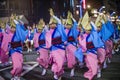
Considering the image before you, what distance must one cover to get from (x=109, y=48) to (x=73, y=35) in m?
3.05

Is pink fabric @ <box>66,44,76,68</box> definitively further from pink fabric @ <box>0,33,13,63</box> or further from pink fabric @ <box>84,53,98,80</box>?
pink fabric @ <box>0,33,13,63</box>

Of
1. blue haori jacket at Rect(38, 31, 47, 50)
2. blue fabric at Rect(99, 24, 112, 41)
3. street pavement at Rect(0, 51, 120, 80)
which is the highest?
blue fabric at Rect(99, 24, 112, 41)

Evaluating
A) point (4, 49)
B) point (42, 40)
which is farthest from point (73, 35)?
point (4, 49)

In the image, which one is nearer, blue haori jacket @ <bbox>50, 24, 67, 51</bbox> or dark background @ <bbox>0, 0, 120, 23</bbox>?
blue haori jacket @ <bbox>50, 24, 67, 51</bbox>

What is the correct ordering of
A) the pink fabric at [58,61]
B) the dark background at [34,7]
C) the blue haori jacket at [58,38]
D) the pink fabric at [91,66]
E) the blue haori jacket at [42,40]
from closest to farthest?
the pink fabric at [91,66] < the pink fabric at [58,61] < the blue haori jacket at [58,38] < the blue haori jacket at [42,40] < the dark background at [34,7]

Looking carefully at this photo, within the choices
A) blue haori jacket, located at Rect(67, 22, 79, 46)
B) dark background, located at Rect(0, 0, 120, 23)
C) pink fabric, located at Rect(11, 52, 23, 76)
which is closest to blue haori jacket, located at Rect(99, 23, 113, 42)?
blue haori jacket, located at Rect(67, 22, 79, 46)

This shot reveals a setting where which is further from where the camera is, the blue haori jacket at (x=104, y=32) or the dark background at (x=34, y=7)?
the dark background at (x=34, y=7)

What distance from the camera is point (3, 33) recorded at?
19203mm

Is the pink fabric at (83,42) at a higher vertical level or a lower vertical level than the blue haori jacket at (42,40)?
higher

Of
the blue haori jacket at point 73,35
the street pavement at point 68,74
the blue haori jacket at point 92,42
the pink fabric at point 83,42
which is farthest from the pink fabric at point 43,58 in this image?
the blue haori jacket at point 92,42

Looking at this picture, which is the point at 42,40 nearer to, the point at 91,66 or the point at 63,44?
the point at 63,44

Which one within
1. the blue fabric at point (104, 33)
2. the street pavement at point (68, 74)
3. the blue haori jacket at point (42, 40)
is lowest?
the street pavement at point (68, 74)

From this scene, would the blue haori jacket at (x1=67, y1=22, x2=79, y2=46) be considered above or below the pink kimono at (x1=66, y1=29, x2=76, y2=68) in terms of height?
above

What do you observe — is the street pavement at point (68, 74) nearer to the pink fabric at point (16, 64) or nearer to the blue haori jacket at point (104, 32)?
the pink fabric at point (16, 64)
